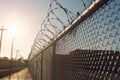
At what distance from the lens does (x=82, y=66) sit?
350cm

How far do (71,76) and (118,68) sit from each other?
5.91ft

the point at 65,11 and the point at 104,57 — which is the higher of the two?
the point at 65,11

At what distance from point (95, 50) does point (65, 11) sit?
7.83 feet

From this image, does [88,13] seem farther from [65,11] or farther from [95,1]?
[65,11]

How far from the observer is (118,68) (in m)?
2.24

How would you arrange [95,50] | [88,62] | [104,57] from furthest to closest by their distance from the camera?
[88,62]
[95,50]
[104,57]

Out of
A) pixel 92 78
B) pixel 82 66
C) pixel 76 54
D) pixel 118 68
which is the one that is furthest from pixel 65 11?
pixel 118 68

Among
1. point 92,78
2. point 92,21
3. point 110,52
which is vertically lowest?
point 92,78

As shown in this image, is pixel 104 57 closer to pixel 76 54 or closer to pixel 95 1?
pixel 95 1

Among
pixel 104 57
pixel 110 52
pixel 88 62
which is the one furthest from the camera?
pixel 88 62

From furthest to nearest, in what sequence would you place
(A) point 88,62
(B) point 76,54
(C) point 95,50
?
(B) point 76,54, (A) point 88,62, (C) point 95,50

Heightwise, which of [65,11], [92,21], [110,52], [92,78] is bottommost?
[92,78]

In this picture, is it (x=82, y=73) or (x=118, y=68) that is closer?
(x=118, y=68)

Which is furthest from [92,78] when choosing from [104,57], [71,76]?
[71,76]
